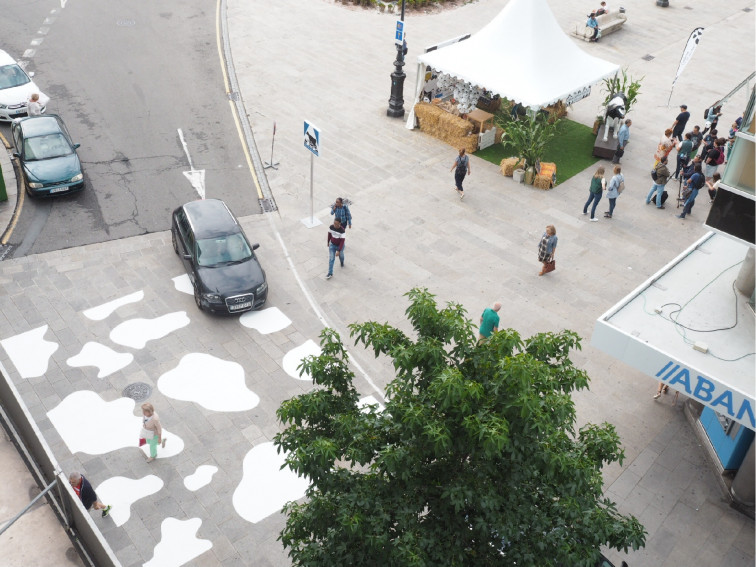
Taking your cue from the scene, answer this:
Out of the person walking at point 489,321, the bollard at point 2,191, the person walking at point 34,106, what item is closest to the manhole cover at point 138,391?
the person walking at point 489,321

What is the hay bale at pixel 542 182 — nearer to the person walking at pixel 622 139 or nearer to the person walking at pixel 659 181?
the person walking at pixel 659 181

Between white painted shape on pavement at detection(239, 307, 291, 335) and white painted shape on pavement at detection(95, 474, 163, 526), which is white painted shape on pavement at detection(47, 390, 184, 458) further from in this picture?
white painted shape on pavement at detection(239, 307, 291, 335)

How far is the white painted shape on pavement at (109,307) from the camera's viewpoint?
14.9 meters

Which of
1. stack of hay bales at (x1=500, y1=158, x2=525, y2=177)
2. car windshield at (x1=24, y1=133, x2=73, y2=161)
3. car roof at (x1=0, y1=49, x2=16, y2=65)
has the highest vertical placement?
car roof at (x1=0, y1=49, x2=16, y2=65)

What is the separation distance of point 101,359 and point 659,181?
1391 centimetres

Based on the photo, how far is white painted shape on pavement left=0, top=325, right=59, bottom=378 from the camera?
13602 millimetres

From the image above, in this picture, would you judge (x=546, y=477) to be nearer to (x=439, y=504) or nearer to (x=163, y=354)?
(x=439, y=504)

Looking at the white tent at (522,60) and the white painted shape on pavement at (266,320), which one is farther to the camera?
the white tent at (522,60)

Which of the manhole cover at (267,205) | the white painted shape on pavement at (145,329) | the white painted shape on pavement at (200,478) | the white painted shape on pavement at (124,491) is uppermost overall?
the manhole cover at (267,205)

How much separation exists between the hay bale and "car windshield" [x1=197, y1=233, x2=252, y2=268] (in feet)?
28.2

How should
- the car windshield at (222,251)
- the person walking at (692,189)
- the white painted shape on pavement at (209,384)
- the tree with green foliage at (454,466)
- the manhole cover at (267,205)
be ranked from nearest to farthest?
the tree with green foliage at (454,466) → the white painted shape on pavement at (209,384) → the car windshield at (222,251) → the person walking at (692,189) → the manhole cover at (267,205)

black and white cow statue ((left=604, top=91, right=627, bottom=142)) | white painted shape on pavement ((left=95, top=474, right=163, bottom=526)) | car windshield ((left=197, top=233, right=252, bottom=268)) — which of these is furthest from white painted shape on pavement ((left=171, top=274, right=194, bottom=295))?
black and white cow statue ((left=604, top=91, right=627, bottom=142))

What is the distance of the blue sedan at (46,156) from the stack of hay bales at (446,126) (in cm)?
986

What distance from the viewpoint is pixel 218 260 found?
50.0 feet
